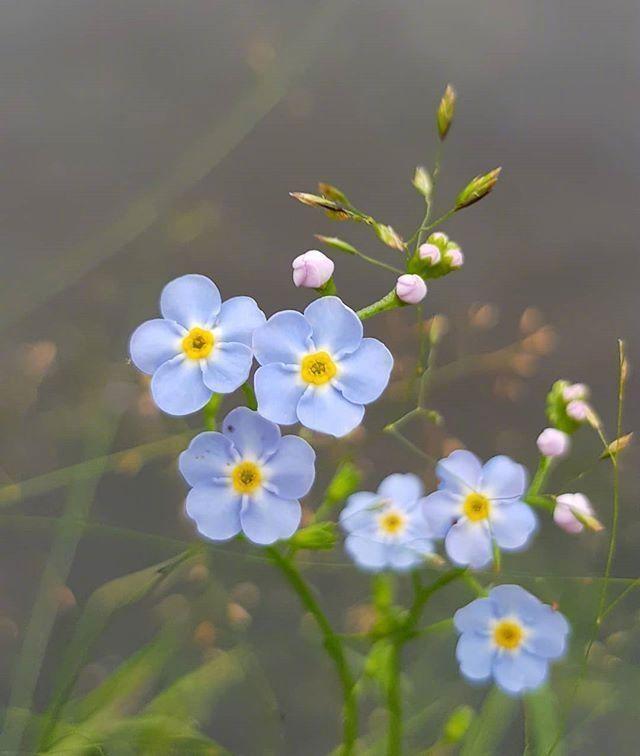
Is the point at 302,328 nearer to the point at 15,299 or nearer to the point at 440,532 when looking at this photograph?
the point at 440,532

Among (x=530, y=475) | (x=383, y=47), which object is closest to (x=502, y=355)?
(x=530, y=475)

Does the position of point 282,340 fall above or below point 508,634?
above

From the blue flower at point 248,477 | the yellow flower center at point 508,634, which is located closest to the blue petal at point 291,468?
the blue flower at point 248,477

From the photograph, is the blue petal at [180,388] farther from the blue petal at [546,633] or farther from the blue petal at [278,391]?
the blue petal at [546,633]

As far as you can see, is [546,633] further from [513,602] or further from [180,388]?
[180,388]

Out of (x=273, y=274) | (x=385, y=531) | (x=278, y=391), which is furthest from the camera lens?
(x=273, y=274)

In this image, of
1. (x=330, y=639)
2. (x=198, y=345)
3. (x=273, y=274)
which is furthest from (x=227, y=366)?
(x=273, y=274)

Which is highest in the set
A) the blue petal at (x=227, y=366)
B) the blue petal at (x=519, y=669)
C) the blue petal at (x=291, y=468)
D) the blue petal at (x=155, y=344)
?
the blue petal at (x=155, y=344)
